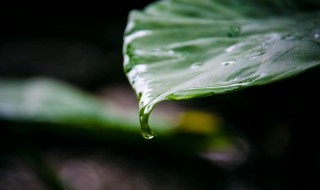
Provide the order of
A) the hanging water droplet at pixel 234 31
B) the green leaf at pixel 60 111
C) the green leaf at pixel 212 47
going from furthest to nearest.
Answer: the green leaf at pixel 60 111 < the hanging water droplet at pixel 234 31 < the green leaf at pixel 212 47

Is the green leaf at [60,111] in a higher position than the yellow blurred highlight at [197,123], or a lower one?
higher

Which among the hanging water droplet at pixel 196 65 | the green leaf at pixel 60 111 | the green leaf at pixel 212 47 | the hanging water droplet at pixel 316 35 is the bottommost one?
the green leaf at pixel 60 111

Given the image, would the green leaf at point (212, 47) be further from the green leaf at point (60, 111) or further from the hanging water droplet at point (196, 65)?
the green leaf at point (60, 111)

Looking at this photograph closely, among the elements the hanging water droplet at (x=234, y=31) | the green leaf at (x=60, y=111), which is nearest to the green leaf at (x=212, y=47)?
the hanging water droplet at (x=234, y=31)

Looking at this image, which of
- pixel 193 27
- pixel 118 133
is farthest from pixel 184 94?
pixel 118 133

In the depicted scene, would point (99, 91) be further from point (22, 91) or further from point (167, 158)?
point (22, 91)

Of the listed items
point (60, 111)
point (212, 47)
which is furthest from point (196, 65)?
point (60, 111)

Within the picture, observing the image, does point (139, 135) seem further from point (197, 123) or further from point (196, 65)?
point (196, 65)
